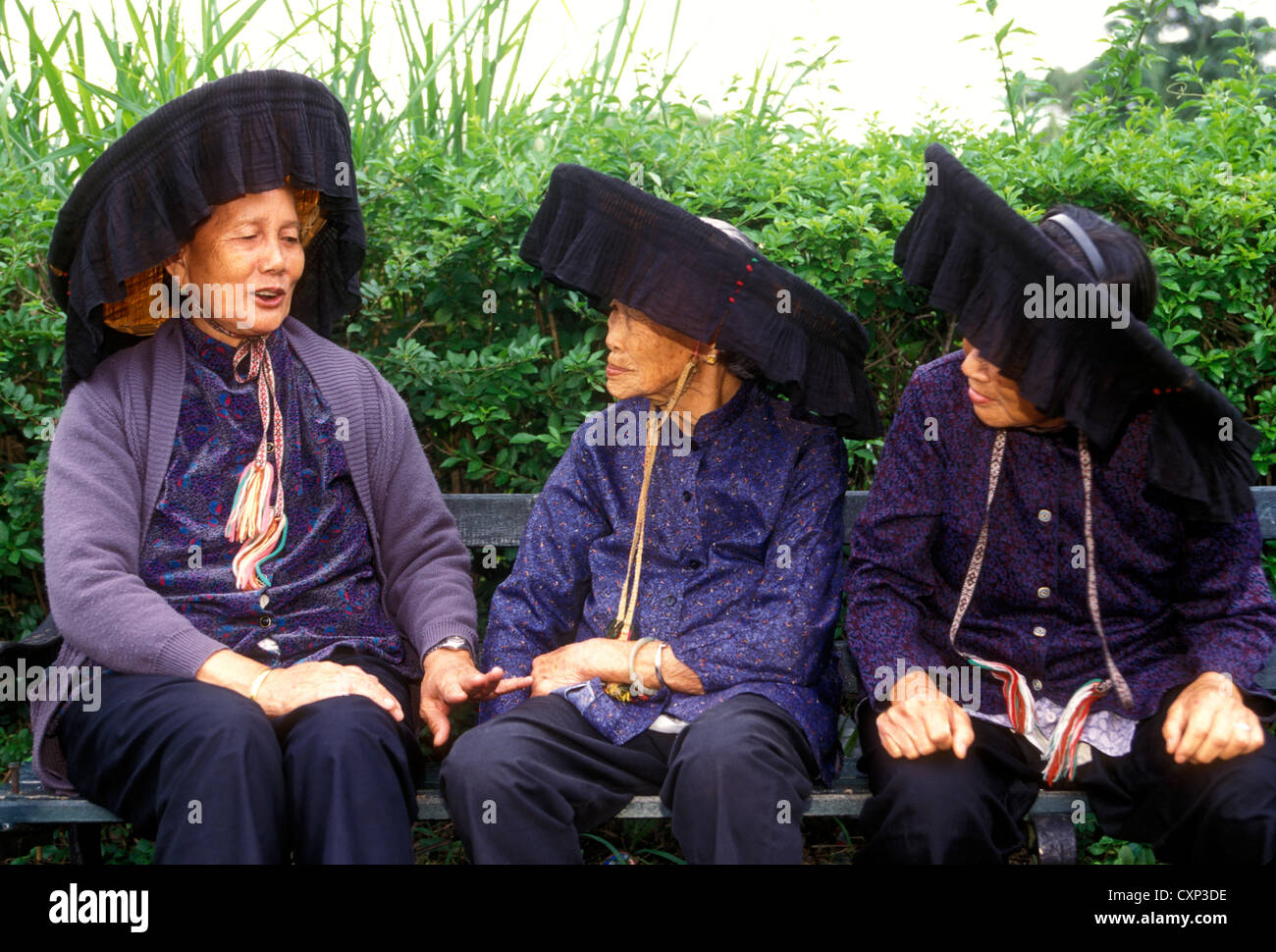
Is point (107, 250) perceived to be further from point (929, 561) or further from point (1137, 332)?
point (1137, 332)

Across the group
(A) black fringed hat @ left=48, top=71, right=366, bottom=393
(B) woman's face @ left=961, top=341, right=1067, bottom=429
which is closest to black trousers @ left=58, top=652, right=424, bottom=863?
(A) black fringed hat @ left=48, top=71, right=366, bottom=393

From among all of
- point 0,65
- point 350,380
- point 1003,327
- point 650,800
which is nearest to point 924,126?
point 1003,327

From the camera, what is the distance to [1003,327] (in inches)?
107

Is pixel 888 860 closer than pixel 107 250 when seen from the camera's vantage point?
Yes

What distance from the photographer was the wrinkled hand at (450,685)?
301 centimetres

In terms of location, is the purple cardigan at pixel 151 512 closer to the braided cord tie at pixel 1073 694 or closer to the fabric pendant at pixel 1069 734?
the braided cord tie at pixel 1073 694

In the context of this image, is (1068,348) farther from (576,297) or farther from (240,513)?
(240,513)

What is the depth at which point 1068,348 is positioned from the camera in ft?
8.84

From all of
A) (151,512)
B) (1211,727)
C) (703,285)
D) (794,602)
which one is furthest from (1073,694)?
(151,512)

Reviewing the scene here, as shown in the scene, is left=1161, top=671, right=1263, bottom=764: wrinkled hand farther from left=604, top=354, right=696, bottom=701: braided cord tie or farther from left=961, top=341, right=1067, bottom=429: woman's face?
left=604, top=354, right=696, bottom=701: braided cord tie

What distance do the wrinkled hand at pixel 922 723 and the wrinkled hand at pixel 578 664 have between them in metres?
0.63

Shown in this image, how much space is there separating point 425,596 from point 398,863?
80 cm

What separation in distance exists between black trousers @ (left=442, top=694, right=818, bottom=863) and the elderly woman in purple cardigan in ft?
0.52

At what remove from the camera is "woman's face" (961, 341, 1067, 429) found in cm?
292
